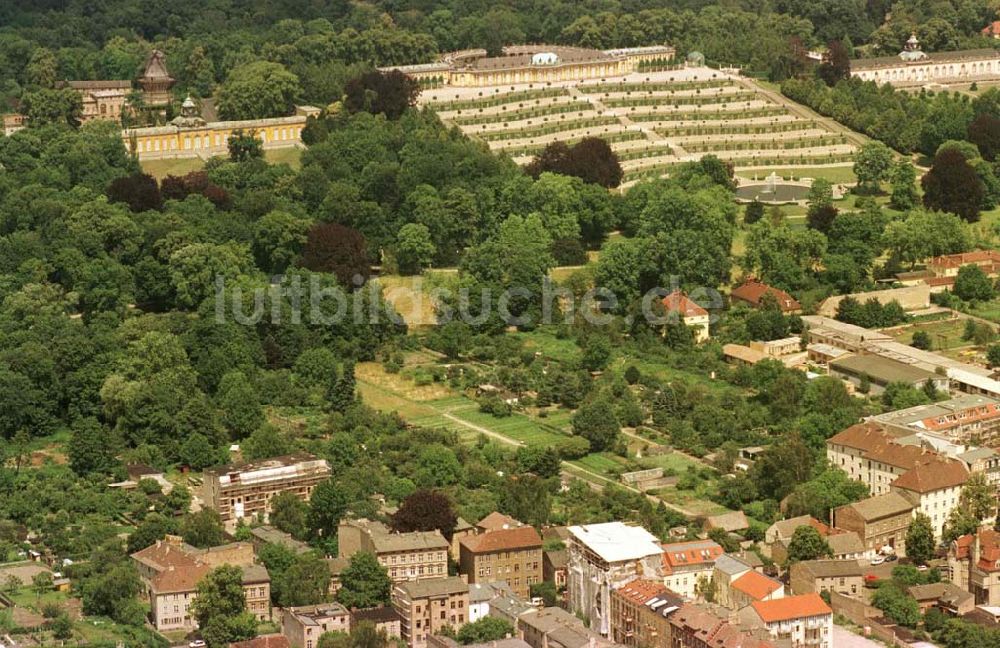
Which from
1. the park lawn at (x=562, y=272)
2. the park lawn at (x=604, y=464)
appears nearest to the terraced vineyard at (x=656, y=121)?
the park lawn at (x=562, y=272)

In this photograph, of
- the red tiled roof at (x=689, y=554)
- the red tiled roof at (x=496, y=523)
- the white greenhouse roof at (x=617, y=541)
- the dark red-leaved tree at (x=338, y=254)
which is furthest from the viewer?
the dark red-leaved tree at (x=338, y=254)

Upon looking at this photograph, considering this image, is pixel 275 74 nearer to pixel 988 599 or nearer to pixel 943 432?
pixel 943 432

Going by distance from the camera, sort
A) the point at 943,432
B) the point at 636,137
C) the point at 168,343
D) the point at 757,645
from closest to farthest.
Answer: the point at 757,645 < the point at 943,432 < the point at 168,343 < the point at 636,137

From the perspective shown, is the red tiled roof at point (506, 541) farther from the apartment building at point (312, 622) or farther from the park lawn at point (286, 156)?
the park lawn at point (286, 156)

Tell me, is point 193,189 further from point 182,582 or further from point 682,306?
point 182,582

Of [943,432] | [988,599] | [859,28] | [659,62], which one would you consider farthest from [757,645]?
[859,28]

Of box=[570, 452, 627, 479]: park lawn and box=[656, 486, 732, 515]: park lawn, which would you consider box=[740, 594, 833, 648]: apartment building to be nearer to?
box=[656, 486, 732, 515]: park lawn

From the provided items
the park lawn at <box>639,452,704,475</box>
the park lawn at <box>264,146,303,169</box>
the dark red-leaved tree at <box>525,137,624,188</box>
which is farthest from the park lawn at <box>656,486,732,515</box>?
the park lawn at <box>264,146,303,169</box>
